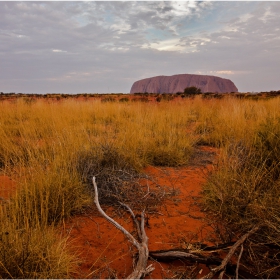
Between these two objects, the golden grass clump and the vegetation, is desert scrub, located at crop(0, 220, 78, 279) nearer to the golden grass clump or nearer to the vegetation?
the vegetation

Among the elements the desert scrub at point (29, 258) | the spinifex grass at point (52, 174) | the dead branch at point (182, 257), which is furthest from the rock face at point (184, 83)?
the desert scrub at point (29, 258)

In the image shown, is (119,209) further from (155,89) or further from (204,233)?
(155,89)

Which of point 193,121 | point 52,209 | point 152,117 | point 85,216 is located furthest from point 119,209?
point 193,121

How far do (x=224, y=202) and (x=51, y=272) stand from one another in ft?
5.65

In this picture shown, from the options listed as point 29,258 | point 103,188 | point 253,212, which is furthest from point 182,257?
point 103,188

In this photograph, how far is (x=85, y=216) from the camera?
103 inches

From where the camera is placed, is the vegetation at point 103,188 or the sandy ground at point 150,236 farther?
the sandy ground at point 150,236

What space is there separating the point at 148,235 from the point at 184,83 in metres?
109

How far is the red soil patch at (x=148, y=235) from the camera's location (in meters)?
1.83

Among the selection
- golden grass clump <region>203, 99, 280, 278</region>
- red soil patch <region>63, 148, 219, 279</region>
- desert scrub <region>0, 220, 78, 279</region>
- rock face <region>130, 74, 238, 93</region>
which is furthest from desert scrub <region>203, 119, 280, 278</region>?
rock face <region>130, 74, 238, 93</region>

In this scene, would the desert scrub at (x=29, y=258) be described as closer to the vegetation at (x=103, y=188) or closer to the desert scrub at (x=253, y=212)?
the vegetation at (x=103, y=188)

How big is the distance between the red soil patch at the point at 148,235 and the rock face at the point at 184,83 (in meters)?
101

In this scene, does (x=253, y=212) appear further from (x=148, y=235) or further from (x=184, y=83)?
(x=184, y=83)

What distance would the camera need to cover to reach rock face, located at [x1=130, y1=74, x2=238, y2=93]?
103 meters
